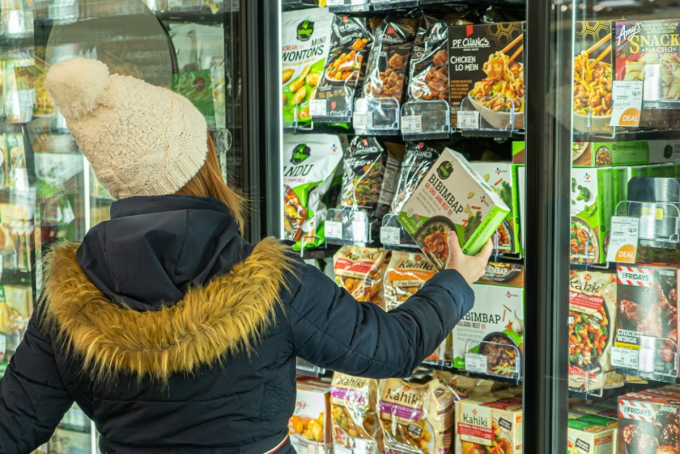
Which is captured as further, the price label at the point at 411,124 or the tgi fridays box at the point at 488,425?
the price label at the point at 411,124

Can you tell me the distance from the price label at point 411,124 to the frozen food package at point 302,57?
0.40 m

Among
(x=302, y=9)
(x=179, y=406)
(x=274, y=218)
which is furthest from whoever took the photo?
(x=302, y=9)

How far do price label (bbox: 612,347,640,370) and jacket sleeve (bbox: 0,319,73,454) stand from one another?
1.24m

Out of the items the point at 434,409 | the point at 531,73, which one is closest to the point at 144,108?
the point at 531,73

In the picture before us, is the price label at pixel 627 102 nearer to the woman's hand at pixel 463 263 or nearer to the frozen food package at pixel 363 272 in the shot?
the woman's hand at pixel 463 263

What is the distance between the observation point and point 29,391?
4.24ft

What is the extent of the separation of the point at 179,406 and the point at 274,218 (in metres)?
1.12

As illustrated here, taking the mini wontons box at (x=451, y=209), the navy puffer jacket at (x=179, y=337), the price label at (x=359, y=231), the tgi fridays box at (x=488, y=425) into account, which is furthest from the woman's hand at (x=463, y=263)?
the price label at (x=359, y=231)

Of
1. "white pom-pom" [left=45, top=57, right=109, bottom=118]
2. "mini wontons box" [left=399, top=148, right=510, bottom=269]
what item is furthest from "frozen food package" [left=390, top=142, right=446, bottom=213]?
"white pom-pom" [left=45, top=57, right=109, bottom=118]

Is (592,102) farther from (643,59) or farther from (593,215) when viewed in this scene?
(593,215)

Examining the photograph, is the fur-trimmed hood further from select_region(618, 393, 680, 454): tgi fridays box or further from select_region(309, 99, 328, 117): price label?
select_region(309, 99, 328, 117): price label

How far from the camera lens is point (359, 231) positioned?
231 centimetres

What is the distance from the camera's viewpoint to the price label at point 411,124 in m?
2.14

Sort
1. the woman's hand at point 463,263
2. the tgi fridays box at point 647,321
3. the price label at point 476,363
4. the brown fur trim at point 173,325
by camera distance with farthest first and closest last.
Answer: the price label at point 476,363 < the tgi fridays box at point 647,321 < the woman's hand at point 463,263 < the brown fur trim at point 173,325
